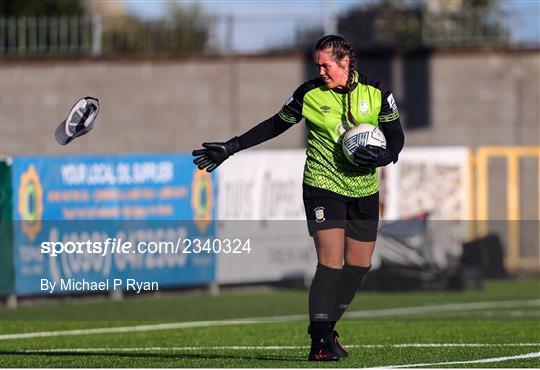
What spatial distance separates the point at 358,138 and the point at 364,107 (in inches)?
12.3

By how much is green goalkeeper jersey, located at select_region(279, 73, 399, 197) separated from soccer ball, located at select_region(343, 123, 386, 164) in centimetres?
10

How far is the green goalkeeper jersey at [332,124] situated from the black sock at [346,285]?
0.57 meters

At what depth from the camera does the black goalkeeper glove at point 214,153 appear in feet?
33.7

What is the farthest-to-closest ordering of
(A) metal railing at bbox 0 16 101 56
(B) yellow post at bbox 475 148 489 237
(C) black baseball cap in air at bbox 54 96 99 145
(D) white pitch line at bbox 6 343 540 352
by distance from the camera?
(A) metal railing at bbox 0 16 101 56 < (B) yellow post at bbox 475 148 489 237 < (D) white pitch line at bbox 6 343 540 352 < (C) black baseball cap in air at bbox 54 96 99 145

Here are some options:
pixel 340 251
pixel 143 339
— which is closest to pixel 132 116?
pixel 143 339

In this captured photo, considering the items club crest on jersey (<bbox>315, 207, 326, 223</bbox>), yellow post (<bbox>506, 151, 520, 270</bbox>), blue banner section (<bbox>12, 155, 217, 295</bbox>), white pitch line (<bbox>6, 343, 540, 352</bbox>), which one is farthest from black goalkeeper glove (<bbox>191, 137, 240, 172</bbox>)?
yellow post (<bbox>506, 151, 520, 270</bbox>)

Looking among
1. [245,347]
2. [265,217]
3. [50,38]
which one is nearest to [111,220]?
[265,217]

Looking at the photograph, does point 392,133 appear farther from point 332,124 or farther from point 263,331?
point 263,331

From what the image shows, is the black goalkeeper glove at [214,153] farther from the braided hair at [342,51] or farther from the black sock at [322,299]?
the black sock at [322,299]

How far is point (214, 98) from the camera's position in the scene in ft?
94.5

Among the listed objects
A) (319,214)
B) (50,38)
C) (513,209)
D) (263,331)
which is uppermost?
(50,38)

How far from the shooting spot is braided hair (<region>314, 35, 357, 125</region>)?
9.91 m

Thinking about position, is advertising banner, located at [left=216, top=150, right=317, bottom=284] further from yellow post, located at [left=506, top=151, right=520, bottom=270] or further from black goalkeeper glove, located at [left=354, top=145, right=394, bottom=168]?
black goalkeeper glove, located at [left=354, top=145, right=394, bottom=168]

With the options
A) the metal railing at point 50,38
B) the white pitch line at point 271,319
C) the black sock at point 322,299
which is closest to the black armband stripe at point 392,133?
the black sock at point 322,299
